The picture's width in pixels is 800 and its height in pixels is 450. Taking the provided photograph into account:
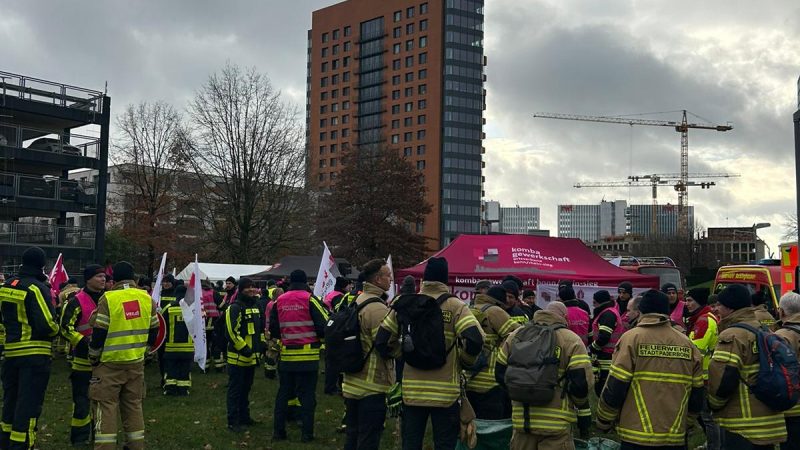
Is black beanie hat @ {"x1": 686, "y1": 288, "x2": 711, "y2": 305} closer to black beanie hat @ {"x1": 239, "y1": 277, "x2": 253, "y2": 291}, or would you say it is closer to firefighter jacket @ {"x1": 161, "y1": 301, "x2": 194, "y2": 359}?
black beanie hat @ {"x1": 239, "y1": 277, "x2": 253, "y2": 291}

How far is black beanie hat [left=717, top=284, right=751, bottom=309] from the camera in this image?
6.32 m

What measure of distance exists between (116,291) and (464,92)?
114 m

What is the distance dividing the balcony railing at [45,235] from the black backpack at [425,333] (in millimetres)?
34084

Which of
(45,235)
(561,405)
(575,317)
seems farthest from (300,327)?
(45,235)

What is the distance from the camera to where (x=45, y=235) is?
1448 inches

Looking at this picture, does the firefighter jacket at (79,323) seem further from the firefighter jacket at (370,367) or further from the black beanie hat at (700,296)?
the black beanie hat at (700,296)

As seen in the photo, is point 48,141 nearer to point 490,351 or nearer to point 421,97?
point 490,351

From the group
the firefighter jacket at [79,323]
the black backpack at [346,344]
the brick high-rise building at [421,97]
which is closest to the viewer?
the black backpack at [346,344]

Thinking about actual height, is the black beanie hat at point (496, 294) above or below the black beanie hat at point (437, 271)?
below

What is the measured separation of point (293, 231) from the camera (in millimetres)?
44000

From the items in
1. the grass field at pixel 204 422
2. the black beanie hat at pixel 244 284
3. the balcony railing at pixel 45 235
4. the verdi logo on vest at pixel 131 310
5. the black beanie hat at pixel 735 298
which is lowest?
the grass field at pixel 204 422

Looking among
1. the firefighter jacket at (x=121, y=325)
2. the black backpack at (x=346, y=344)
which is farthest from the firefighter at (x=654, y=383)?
the firefighter jacket at (x=121, y=325)

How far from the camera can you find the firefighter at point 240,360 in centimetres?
1024

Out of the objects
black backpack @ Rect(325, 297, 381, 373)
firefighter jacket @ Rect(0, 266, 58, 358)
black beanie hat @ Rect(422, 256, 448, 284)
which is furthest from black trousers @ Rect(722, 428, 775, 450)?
firefighter jacket @ Rect(0, 266, 58, 358)
